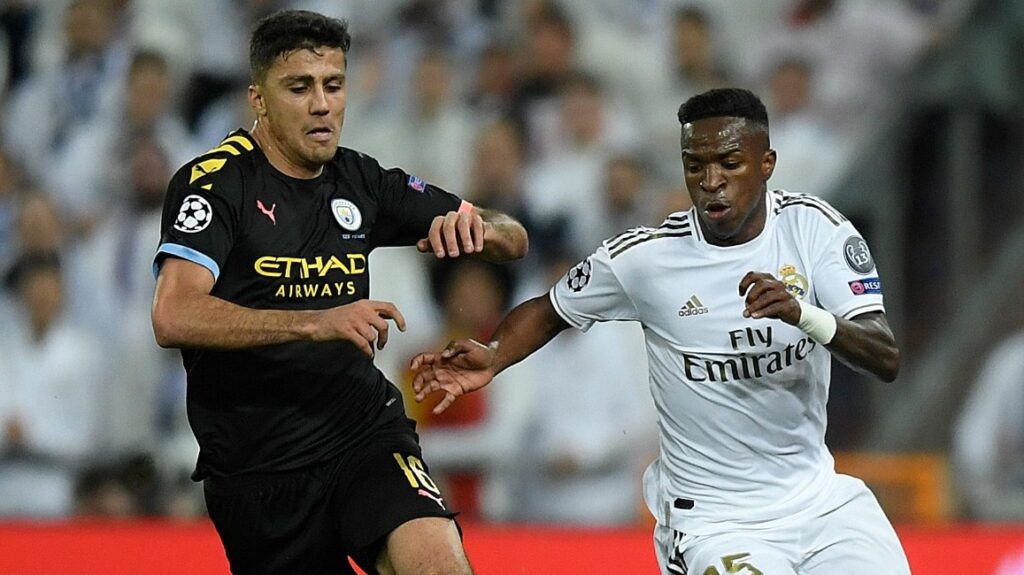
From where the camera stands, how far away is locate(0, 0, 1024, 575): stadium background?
8422mm

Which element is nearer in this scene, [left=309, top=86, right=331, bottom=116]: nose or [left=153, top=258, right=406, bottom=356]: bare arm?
[left=153, top=258, right=406, bottom=356]: bare arm

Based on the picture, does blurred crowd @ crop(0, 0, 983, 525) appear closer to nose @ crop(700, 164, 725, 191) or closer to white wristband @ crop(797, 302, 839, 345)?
nose @ crop(700, 164, 725, 191)

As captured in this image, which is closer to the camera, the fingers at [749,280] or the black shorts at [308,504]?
the fingers at [749,280]

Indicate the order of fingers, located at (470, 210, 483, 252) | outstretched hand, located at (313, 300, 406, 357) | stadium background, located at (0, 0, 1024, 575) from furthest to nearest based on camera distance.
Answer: stadium background, located at (0, 0, 1024, 575) → fingers, located at (470, 210, 483, 252) → outstretched hand, located at (313, 300, 406, 357)

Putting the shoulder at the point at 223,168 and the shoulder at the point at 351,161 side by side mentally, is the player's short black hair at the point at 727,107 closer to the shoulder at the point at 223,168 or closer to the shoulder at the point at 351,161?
the shoulder at the point at 351,161

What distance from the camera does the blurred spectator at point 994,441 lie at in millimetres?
8297

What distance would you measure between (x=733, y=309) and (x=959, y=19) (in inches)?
204

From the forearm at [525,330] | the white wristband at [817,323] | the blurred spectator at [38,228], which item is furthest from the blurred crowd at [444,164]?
the white wristband at [817,323]

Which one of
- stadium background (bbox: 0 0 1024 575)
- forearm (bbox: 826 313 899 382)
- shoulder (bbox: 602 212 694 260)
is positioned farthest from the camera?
stadium background (bbox: 0 0 1024 575)

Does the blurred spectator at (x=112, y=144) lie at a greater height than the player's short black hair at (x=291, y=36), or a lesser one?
greater

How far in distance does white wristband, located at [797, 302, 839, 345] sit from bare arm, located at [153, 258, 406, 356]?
3.41 ft

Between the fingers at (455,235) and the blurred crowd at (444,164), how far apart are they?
4025mm

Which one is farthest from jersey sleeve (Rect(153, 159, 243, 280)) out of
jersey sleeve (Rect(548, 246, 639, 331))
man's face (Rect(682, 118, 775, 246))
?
man's face (Rect(682, 118, 775, 246))

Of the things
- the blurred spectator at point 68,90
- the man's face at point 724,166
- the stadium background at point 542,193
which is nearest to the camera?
the man's face at point 724,166
